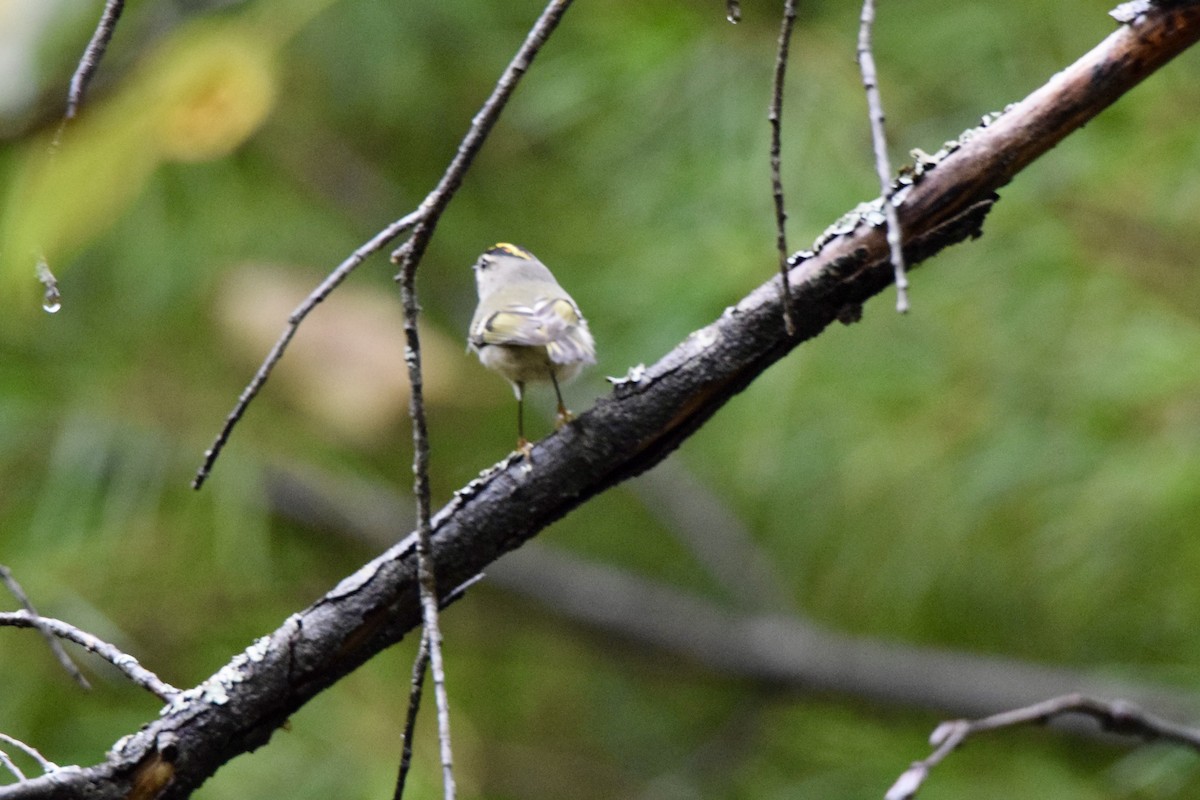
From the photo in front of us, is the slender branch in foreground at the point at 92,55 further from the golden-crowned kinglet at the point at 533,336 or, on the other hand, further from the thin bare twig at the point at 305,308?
the golden-crowned kinglet at the point at 533,336

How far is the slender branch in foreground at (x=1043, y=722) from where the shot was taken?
0.79 metres

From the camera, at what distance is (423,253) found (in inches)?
32.1

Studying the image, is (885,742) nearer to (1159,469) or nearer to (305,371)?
(1159,469)

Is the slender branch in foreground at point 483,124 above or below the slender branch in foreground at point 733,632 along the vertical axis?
below

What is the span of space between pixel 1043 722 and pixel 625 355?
1592mm

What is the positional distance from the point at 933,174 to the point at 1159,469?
1.27 meters

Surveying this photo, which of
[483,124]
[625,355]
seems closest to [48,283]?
[483,124]

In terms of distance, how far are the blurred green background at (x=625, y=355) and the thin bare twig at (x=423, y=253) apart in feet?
4.13

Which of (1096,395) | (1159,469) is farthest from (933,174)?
(1096,395)

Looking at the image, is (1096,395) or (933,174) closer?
(933,174)

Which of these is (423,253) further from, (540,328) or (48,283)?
(540,328)

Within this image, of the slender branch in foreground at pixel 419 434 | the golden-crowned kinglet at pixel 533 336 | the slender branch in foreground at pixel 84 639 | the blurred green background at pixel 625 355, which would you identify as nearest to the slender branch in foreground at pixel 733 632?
the blurred green background at pixel 625 355

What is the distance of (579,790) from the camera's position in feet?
10.1

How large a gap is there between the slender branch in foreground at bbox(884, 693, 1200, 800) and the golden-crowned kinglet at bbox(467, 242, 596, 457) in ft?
1.79
